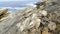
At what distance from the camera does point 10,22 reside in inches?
64.3

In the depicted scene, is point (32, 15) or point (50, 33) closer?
point (50, 33)

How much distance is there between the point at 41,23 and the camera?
1.36 metres

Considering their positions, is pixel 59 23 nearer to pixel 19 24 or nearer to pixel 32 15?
pixel 32 15

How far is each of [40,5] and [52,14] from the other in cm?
31

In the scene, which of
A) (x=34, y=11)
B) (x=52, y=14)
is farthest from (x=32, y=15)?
(x=52, y=14)

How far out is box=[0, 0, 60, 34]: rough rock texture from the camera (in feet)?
4.41

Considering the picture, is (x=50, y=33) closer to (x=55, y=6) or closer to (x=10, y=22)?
(x=55, y=6)

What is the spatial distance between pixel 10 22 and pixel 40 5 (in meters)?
0.38

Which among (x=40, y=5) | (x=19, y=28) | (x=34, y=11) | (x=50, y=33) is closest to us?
(x=50, y=33)

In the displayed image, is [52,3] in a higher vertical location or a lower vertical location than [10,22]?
higher

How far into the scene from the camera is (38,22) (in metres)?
1.37

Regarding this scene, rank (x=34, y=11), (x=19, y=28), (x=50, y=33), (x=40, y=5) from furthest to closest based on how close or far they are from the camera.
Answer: (x=40, y=5)
(x=34, y=11)
(x=19, y=28)
(x=50, y=33)

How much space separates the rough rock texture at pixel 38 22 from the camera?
4.41 feet

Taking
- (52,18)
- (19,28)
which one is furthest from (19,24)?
(52,18)
